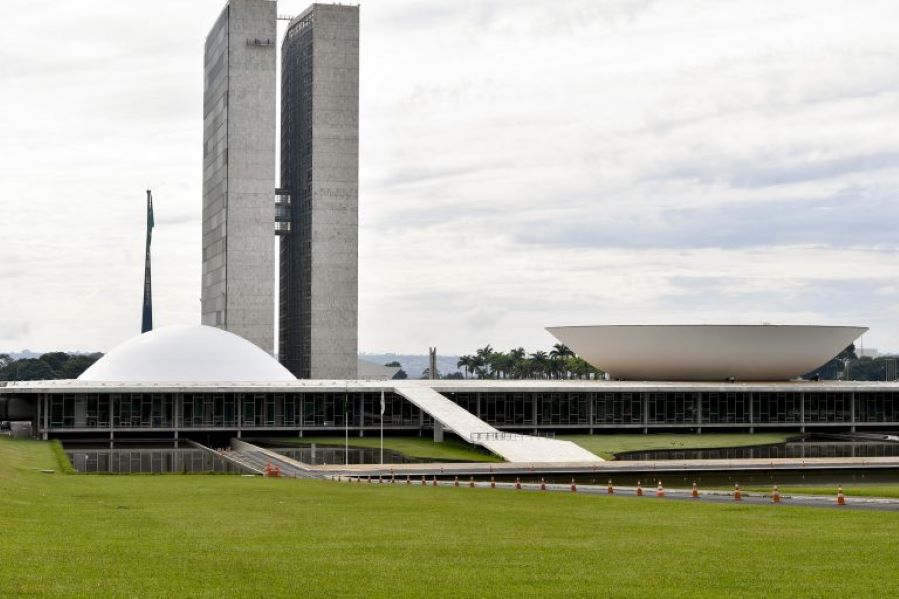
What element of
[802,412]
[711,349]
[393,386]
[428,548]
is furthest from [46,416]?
[428,548]

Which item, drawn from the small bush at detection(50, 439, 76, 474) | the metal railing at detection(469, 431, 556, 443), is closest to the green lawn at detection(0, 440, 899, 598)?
the small bush at detection(50, 439, 76, 474)

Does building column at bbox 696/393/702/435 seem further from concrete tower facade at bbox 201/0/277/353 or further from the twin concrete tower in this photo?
concrete tower facade at bbox 201/0/277/353

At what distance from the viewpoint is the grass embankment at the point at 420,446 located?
65.5m

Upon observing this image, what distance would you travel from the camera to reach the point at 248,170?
14512 centimetres

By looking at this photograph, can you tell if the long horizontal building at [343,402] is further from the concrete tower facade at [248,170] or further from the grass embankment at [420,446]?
the concrete tower facade at [248,170]

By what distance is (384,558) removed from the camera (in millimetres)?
19844

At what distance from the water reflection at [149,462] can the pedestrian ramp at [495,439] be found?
1544cm

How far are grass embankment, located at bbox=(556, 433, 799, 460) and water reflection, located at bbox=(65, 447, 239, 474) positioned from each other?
71.3ft

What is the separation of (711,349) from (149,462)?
49874mm

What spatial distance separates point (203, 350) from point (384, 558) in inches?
3084

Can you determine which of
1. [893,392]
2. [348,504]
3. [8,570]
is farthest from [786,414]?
[8,570]

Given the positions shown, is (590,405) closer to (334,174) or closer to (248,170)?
(334,174)

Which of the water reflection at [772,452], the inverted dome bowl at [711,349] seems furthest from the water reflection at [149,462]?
the inverted dome bowl at [711,349]

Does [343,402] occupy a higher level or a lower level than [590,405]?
higher
